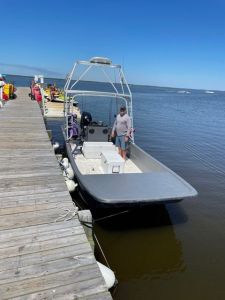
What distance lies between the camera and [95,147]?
360 inches

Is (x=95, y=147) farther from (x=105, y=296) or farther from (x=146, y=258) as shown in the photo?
(x=105, y=296)

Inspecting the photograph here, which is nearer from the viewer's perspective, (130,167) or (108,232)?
(108,232)

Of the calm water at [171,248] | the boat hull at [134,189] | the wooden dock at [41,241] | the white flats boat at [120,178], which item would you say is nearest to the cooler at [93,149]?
the white flats boat at [120,178]

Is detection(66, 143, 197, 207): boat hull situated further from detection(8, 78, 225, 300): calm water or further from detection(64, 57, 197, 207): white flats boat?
detection(8, 78, 225, 300): calm water

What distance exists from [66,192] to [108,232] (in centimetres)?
182

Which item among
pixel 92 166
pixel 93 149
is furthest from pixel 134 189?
pixel 93 149

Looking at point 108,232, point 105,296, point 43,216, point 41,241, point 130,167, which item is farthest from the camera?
point 130,167

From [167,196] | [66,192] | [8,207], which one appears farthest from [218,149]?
[8,207]

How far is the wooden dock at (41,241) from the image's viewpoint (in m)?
2.85

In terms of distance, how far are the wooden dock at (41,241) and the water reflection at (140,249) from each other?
63.8 inches

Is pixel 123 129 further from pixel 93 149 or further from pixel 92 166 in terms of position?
pixel 92 166

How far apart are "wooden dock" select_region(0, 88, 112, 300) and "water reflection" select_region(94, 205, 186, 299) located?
1.62 meters

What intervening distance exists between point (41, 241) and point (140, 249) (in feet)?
9.15

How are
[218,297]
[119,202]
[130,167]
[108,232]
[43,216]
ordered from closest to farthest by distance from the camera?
1. [43,216]
2. [218,297]
3. [119,202]
4. [108,232]
5. [130,167]
